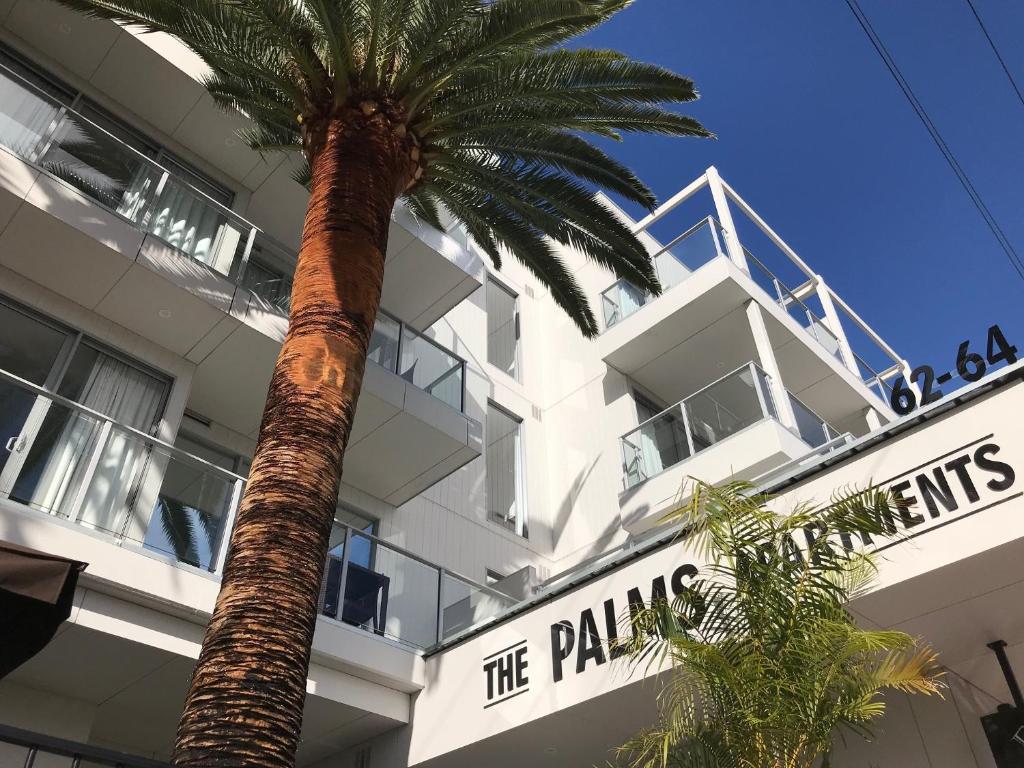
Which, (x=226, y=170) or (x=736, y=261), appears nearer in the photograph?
(x=226, y=170)

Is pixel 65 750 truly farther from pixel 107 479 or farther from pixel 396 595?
pixel 396 595

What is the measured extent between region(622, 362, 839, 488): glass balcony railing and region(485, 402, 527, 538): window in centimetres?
281

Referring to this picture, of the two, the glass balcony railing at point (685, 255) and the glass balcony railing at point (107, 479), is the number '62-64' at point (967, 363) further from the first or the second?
the glass balcony railing at point (107, 479)

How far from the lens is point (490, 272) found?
20562 millimetres

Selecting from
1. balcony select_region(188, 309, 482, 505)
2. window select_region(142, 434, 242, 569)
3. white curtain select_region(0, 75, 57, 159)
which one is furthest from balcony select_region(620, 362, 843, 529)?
white curtain select_region(0, 75, 57, 159)

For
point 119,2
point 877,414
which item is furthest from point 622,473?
point 119,2

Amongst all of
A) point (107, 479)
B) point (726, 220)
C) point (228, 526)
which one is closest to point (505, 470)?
point (726, 220)

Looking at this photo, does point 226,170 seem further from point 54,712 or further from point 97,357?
point 54,712

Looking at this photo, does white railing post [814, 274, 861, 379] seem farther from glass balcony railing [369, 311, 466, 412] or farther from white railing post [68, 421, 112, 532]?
white railing post [68, 421, 112, 532]

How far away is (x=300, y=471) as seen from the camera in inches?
225

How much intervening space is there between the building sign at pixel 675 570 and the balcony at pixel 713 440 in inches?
198

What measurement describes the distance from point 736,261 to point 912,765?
10495 millimetres

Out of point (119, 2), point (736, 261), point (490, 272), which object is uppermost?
point (490, 272)

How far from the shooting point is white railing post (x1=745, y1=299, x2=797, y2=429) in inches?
544
